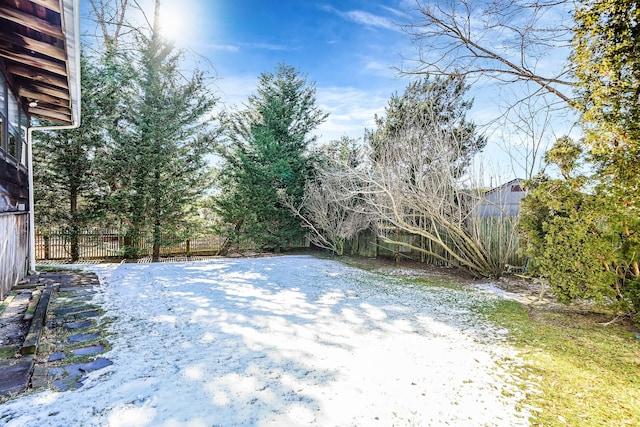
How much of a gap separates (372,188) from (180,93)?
751 cm

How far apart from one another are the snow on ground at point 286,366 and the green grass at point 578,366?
0.72 feet

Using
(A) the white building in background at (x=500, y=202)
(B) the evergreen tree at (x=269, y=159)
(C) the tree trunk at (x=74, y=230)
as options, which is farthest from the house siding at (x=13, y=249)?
(A) the white building in background at (x=500, y=202)

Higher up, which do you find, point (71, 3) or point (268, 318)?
point (71, 3)

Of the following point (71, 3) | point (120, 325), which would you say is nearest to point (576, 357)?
point (120, 325)

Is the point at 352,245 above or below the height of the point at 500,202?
below

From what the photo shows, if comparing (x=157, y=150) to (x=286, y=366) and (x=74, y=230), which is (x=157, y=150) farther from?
(x=286, y=366)

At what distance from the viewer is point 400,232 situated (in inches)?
387

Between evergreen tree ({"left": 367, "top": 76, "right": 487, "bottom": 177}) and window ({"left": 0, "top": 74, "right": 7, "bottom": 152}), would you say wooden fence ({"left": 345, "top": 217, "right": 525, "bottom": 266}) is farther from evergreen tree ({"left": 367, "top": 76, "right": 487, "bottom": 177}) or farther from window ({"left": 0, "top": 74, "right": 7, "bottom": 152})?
window ({"left": 0, "top": 74, "right": 7, "bottom": 152})

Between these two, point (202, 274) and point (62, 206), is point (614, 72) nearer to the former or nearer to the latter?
point (202, 274)

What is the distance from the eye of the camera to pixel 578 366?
284 centimetres

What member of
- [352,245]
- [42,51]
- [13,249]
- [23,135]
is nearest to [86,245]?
[23,135]

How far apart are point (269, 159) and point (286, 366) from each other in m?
9.96

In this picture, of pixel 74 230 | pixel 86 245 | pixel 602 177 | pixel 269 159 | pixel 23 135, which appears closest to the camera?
pixel 602 177

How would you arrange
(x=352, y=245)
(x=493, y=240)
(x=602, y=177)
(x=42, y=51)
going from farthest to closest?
(x=352, y=245) < (x=493, y=240) < (x=602, y=177) < (x=42, y=51)
